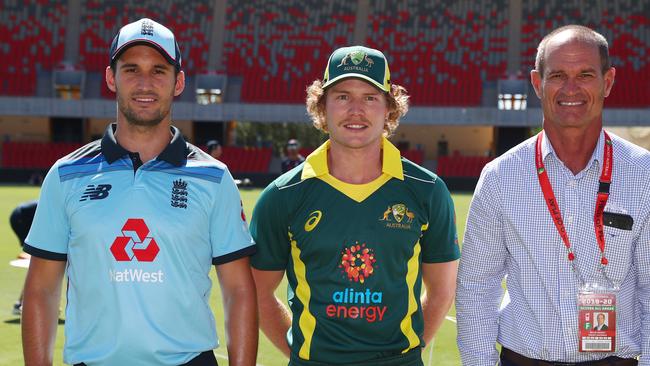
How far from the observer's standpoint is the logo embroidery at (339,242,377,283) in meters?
3.36

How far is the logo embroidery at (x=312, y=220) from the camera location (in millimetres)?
3426

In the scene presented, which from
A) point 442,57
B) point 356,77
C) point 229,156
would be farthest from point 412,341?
point 442,57

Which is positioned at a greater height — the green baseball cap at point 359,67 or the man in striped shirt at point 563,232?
the green baseball cap at point 359,67

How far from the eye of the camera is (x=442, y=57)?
38406mm

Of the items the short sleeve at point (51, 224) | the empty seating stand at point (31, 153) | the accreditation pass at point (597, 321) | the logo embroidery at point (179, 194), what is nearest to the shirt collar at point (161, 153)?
the logo embroidery at point (179, 194)

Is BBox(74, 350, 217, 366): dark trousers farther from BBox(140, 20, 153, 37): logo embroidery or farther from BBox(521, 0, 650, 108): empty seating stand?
BBox(521, 0, 650, 108): empty seating stand

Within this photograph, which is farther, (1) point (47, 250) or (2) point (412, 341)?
(2) point (412, 341)

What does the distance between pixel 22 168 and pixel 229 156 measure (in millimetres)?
8623

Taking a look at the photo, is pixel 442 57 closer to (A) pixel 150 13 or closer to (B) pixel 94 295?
(A) pixel 150 13

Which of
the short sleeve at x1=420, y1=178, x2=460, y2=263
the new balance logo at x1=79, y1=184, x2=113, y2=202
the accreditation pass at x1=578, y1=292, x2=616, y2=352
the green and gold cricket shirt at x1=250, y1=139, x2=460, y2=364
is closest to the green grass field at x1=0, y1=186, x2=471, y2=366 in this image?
the short sleeve at x1=420, y1=178, x2=460, y2=263

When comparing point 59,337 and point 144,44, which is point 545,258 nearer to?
point 144,44

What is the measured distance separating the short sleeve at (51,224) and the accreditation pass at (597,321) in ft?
6.54

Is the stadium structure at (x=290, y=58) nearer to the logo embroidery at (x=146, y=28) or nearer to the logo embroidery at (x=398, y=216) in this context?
the logo embroidery at (x=398, y=216)

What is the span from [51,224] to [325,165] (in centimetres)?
118
